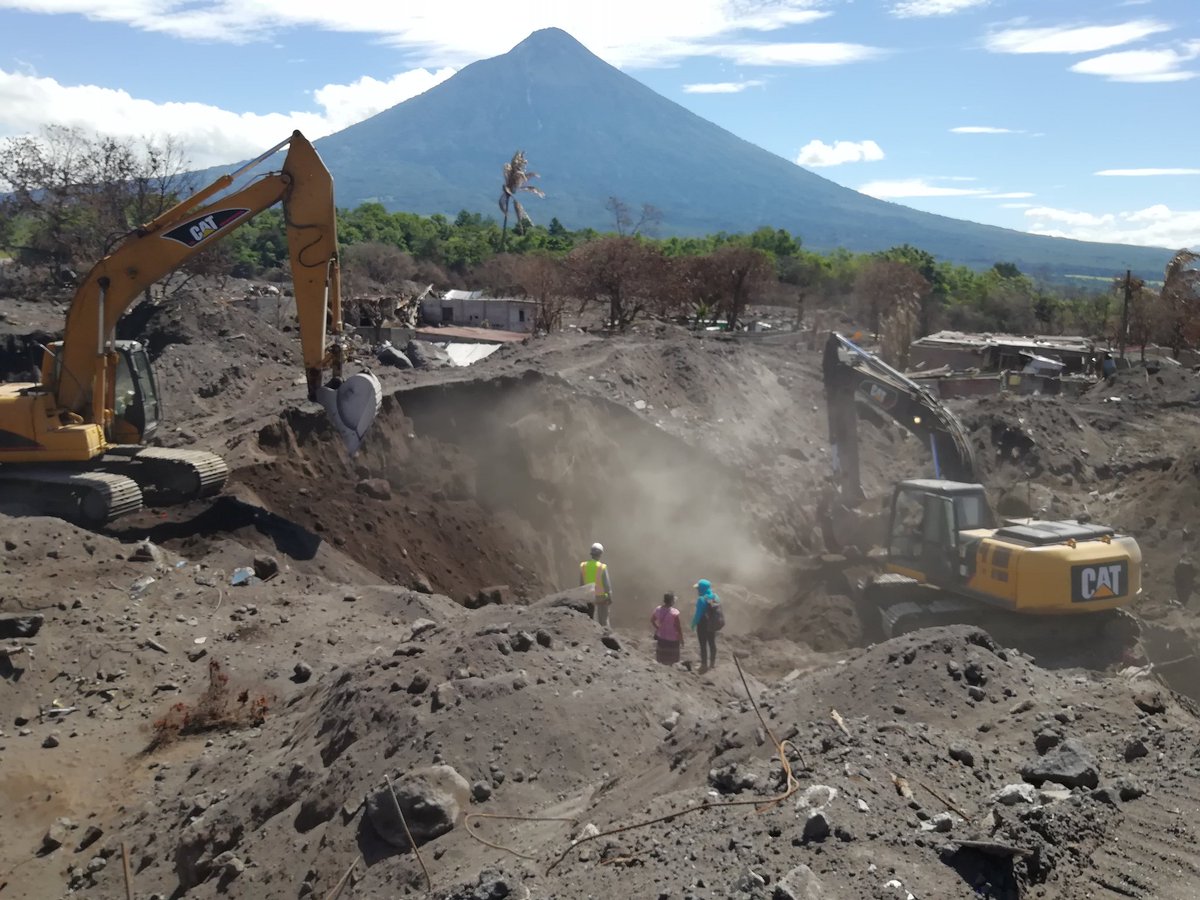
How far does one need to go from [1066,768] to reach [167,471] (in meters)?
11.5

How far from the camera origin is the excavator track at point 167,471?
1373 centimetres

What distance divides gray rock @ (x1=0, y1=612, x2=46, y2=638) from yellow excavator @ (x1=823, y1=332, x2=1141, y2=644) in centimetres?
906

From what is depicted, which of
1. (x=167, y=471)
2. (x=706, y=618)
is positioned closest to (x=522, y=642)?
(x=706, y=618)

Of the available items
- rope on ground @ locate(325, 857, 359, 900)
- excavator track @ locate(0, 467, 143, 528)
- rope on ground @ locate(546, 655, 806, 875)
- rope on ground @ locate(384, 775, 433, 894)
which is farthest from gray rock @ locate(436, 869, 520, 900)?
excavator track @ locate(0, 467, 143, 528)

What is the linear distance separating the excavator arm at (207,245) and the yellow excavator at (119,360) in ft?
0.04

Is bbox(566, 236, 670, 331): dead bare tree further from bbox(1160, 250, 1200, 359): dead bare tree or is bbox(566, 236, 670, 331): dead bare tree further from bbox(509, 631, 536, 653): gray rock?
bbox(509, 631, 536, 653): gray rock

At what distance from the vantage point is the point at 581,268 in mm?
43094

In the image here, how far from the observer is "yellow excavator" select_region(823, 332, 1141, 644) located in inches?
439

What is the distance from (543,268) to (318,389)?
100 feet

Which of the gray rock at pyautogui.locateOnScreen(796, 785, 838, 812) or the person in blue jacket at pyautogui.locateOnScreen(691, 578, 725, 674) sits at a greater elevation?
the gray rock at pyautogui.locateOnScreen(796, 785, 838, 812)

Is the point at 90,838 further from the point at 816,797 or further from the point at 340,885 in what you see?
the point at 816,797

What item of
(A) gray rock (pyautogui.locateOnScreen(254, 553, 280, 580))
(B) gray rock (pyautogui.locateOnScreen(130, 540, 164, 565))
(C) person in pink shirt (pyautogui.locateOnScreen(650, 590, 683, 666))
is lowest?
(C) person in pink shirt (pyautogui.locateOnScreen(650, 590, 683, 666))

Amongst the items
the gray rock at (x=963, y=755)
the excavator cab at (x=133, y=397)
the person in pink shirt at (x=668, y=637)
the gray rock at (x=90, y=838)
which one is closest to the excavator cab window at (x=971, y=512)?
the person in pink shirt at (x=668, y=637)

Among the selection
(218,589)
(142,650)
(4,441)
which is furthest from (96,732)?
(4,441)
